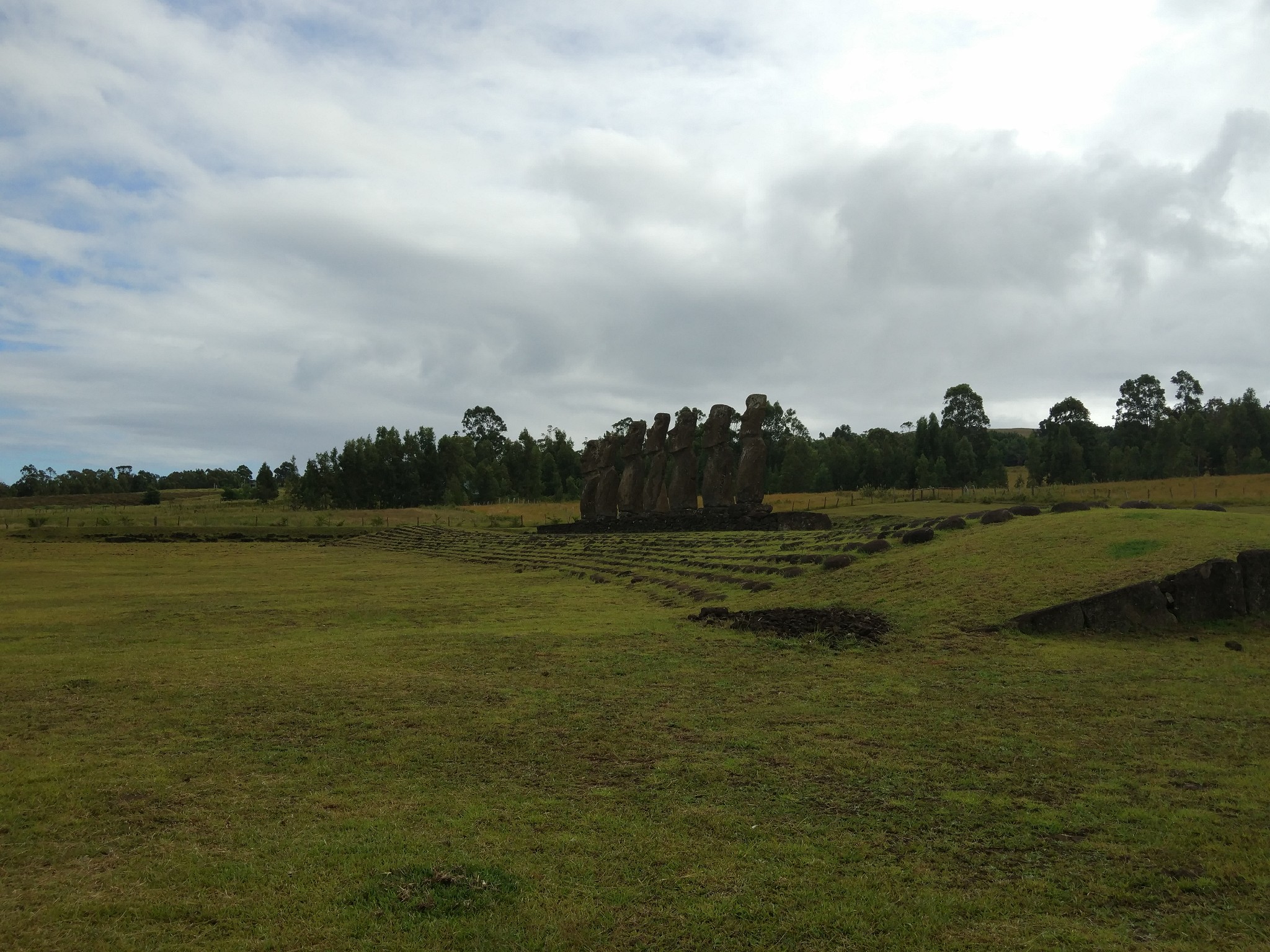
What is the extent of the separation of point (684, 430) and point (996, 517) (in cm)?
2001

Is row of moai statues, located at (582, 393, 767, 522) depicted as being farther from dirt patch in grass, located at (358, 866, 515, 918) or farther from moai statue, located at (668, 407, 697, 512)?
dirt patch in grass, located at (358, 866, 515, 918)

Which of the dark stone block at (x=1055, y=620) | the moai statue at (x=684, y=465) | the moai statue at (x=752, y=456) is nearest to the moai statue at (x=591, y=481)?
the moai statue at (x=684, y=465)

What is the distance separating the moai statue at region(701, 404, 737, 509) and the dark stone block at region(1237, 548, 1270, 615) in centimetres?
2185

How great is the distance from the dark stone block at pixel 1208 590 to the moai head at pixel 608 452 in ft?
97.8

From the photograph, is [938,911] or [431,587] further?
[431,587]

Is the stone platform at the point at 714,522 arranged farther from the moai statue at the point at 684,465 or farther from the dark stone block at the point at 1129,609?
the dark stone block at the point at 1129,609

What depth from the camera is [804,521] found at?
26391 millimetres

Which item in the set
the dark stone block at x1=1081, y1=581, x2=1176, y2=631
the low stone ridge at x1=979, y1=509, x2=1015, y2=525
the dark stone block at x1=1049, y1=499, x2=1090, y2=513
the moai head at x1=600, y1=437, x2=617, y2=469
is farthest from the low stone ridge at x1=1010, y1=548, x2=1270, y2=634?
the moai head at x1=600, y1=437, x2=617, y2=469

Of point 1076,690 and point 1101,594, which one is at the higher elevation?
point 1101,594

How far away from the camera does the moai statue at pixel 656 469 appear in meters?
36.2

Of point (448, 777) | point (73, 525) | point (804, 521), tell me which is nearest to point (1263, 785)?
point (448, 777)

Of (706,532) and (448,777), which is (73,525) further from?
(448,777)

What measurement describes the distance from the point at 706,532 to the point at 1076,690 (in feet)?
69.0

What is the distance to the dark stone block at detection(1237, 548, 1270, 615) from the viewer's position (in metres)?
10.2
